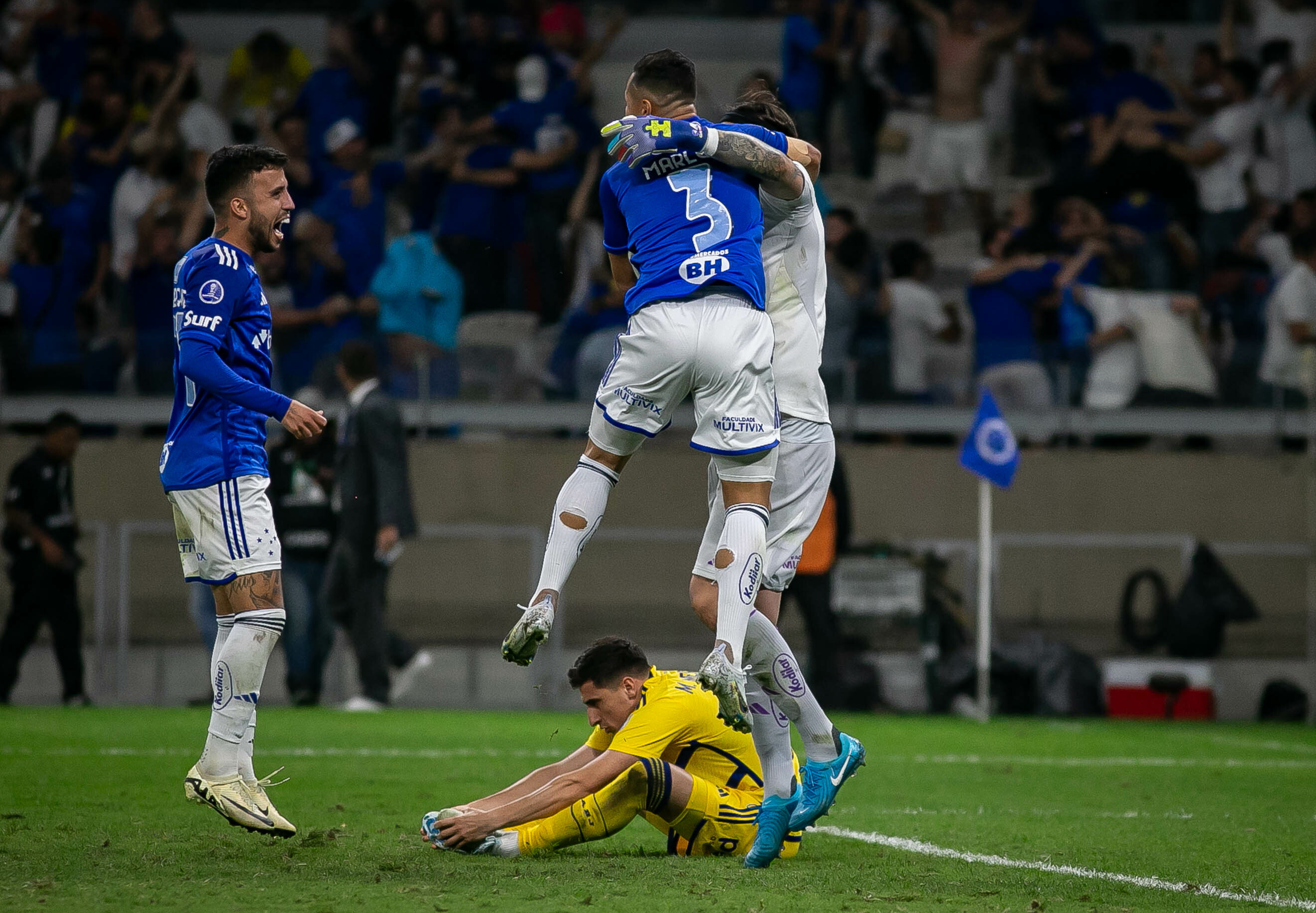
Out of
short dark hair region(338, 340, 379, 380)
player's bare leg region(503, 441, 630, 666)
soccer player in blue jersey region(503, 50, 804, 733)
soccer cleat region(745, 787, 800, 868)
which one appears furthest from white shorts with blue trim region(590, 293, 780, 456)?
short dark hair region(338, 340, 379, 380)

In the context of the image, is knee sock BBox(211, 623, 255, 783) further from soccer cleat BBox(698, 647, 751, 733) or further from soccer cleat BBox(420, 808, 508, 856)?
soccer cleat BBox(698, 647, 751, 733)

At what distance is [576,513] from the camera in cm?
572

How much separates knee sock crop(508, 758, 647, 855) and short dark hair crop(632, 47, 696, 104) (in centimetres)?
233

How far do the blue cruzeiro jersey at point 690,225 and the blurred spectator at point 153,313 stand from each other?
33.6 feet

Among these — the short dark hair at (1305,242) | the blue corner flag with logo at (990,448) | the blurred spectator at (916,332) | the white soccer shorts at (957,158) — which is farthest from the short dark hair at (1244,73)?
the blue corner flag with logo at (990,448)

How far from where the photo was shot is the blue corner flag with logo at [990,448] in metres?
13.0

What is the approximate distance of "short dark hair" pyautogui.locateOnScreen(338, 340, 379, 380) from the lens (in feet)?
40.9

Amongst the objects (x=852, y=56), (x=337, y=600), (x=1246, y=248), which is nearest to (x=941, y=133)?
(x=852, y=56)

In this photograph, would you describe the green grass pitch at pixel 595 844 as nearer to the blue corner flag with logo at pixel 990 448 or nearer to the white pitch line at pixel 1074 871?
the white pitch line at pixel 1074 871

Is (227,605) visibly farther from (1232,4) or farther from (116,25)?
(1232,4)

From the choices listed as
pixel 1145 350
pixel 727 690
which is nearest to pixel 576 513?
pixel 727 690

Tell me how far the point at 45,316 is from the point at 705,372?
38.0 ft

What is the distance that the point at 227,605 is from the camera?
5.86m

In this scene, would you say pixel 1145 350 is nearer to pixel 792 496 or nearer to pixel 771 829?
pixel 792 496
